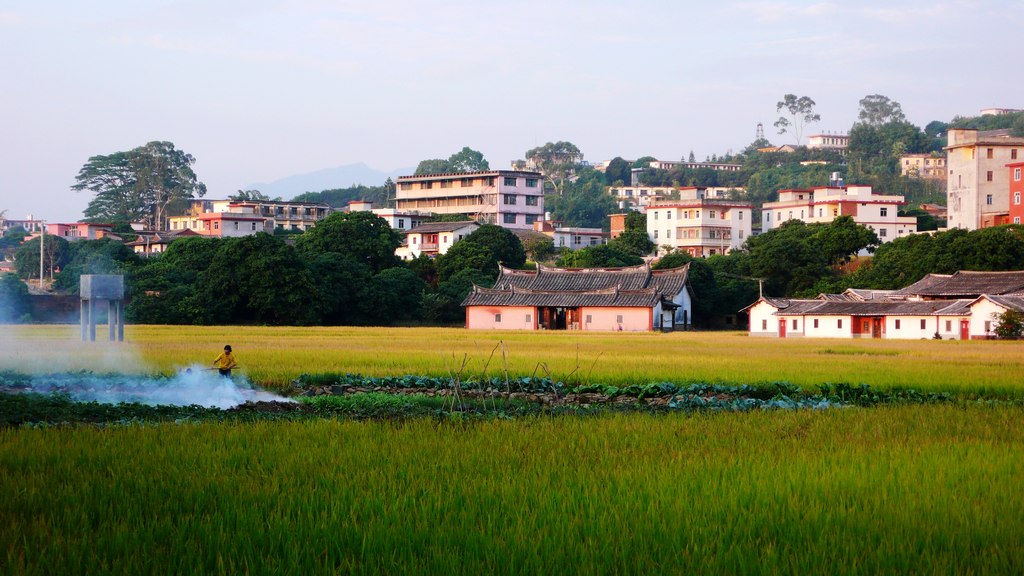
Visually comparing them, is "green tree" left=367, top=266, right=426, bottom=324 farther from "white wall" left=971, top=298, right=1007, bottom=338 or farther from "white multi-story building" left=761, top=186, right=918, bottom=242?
"white multi-story building" left=761, top=186, right=918, bottom=242

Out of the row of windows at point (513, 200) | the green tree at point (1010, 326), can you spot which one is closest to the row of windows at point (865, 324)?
the green tree at point (1010, 326)

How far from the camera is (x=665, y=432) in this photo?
10.8 meters

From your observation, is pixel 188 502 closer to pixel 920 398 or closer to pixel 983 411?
pixel 983 411

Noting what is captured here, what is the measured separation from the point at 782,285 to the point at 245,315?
99.8ft

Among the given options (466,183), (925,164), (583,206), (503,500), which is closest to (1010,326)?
(503,500)

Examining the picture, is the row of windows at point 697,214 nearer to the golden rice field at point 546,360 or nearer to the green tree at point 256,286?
the green tree at point 256,286

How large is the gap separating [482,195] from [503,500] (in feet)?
264

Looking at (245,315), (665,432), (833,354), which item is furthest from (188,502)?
(245,315)

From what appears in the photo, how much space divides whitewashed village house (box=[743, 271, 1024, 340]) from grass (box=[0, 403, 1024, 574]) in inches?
1390

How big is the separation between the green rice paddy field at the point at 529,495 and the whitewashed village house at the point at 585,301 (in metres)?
39.1

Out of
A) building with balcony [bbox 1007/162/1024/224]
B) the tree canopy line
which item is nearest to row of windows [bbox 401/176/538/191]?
the tree canopy line

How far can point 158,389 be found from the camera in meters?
16.1

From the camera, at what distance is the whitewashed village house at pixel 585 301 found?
52.5 meters

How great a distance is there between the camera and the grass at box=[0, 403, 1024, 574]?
5.62m
